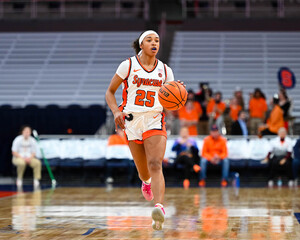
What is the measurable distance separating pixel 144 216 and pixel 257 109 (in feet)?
29.1

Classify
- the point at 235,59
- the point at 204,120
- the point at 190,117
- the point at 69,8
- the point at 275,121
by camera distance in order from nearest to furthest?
1. the point at 275,121
2. the point at 190,117
3. the point at 204,120
4. the point at 235,59
5. the point at 69,8

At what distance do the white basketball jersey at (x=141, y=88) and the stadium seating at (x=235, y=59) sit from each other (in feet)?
45.3

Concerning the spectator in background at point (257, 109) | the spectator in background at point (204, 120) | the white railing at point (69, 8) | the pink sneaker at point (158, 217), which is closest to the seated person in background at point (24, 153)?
the spectator in background at point (204, 120)

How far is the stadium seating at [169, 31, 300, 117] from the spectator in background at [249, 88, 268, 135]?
13.0ft

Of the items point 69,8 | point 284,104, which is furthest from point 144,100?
point 69,8

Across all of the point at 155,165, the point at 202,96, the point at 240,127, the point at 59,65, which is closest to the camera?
the point at 155,165

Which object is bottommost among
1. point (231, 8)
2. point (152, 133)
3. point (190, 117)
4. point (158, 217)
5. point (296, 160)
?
point (296, 160)

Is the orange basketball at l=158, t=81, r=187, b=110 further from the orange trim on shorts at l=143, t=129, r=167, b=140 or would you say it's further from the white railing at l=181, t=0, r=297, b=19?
the white railing at l=181, t=0, r=297, b=19

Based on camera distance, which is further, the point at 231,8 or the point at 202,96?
the point at 231,8

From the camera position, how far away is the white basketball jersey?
580cm

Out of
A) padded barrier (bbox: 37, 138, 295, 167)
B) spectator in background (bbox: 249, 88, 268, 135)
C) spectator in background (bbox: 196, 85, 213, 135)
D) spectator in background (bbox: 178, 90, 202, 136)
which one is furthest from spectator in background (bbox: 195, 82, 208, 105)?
padded barrier (bbox: 37, 138, 295, 167)

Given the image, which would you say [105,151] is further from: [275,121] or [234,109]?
[275,121]

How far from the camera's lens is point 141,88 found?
5812 mm

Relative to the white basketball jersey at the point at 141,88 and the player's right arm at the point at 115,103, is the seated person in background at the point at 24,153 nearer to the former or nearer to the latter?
the player's right arm at the point at 115,103
